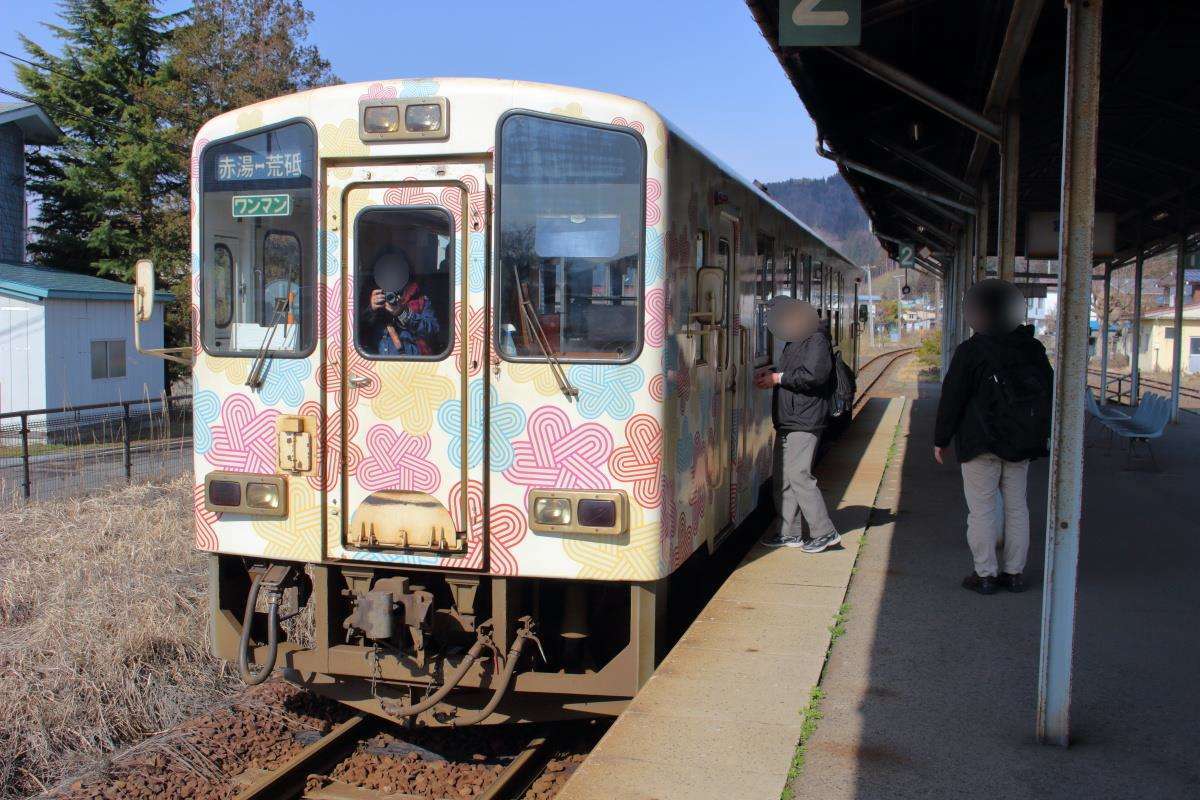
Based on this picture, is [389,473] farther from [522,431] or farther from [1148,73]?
[1148,73]

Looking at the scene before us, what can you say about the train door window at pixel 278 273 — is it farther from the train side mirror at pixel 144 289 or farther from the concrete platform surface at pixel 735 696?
the concrete platform surface at pixel 735 696

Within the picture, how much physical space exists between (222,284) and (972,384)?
408 centimetres

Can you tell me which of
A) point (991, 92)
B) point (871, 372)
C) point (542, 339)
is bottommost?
point (871, 372)

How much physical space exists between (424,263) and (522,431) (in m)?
0.92

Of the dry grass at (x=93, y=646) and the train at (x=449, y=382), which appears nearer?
the train at (x=449, y=382)

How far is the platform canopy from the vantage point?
6.74 meters

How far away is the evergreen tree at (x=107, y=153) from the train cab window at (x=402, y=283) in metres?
20.1

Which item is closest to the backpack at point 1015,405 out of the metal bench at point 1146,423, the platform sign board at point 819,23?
the platform sign board at point 819,23

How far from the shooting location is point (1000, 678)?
16.7 ft

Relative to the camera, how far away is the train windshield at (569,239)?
4.89m

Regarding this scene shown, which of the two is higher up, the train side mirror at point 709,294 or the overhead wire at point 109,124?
the overhead wire at point 109,124

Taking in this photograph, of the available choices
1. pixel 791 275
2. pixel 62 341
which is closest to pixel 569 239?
pixel 791 275

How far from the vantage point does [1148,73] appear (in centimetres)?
796

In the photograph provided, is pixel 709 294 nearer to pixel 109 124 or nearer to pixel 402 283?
pixel 402 283
